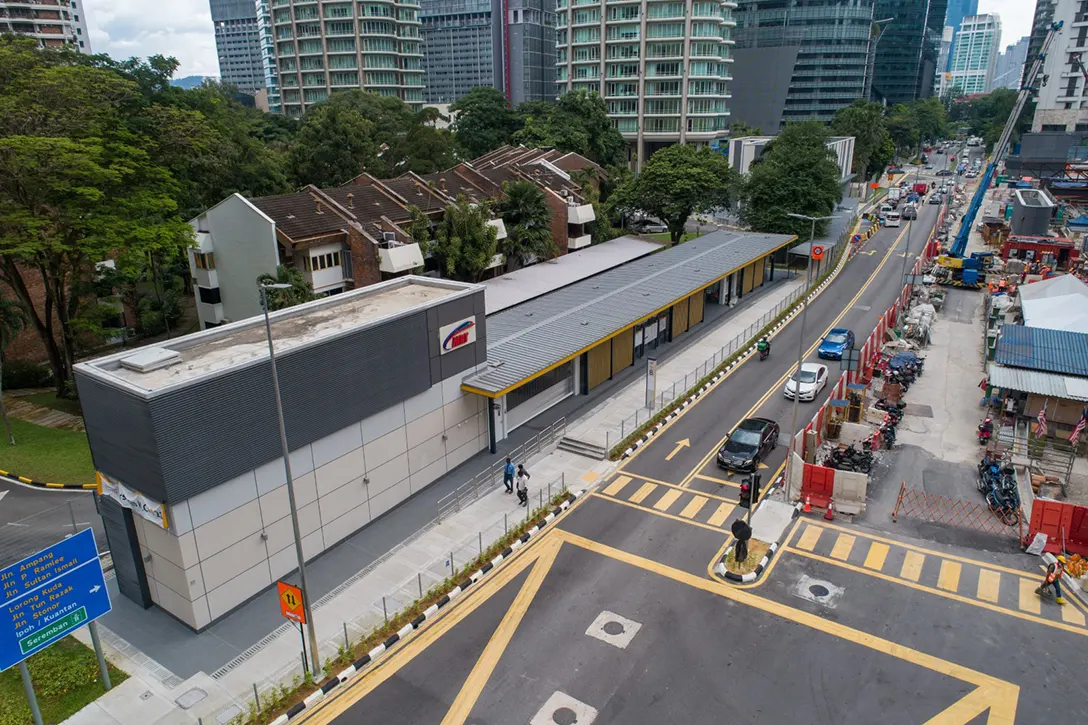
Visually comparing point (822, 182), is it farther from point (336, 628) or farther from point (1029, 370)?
point (336, 628)

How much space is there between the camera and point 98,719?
17.3m

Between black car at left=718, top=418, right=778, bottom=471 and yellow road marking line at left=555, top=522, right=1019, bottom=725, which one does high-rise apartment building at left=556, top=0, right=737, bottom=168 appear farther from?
yellow road marking line at left=555, top=522, right=1019, bottom=725

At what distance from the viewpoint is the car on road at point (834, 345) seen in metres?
43.7

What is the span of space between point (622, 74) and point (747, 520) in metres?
99.8

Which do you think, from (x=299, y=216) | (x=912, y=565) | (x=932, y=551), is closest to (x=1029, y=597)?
(x=932, y=551)

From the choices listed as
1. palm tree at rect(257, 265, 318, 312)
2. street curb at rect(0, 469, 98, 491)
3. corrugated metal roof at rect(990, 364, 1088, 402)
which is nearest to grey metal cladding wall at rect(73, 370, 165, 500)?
street curb at rect(0, 469, 98, 491)

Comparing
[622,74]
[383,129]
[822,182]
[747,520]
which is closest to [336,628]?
[747,520]

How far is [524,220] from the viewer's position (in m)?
56.0

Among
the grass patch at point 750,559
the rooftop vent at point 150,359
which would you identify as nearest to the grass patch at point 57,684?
the rooftop vent at point 150,359

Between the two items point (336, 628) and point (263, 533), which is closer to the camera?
point (336, 628)

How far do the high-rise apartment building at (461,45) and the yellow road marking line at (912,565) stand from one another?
6988 inches

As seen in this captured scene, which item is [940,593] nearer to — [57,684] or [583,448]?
[583,448]

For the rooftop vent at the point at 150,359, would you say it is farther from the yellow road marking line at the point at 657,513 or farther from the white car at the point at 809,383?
the white car at the point at 809,383

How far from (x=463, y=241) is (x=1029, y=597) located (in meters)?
38.1
